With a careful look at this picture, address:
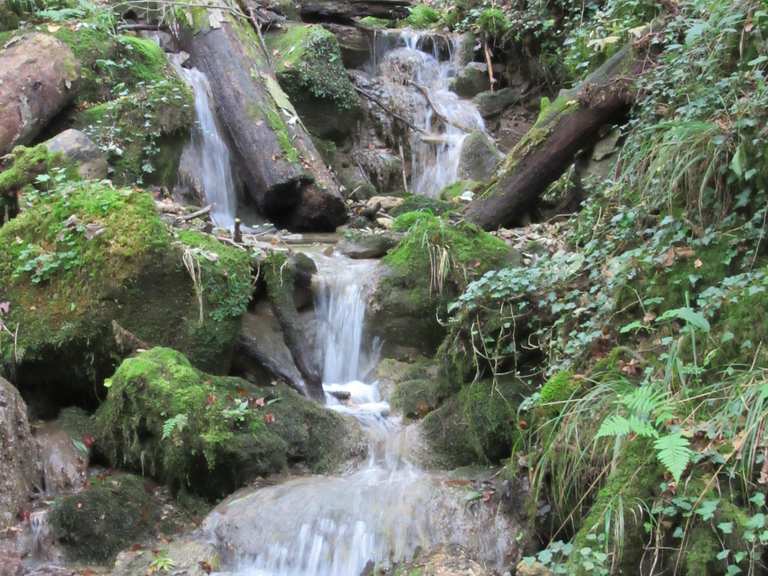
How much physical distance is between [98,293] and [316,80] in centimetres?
651

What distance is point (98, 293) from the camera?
5953 mm

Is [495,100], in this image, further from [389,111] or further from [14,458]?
[14,458]

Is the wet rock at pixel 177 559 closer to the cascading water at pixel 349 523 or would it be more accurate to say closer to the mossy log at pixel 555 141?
the cascading water at pixel 349 523

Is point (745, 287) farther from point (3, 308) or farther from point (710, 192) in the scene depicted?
point (3, 308)

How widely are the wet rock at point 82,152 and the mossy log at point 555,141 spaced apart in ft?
12.3

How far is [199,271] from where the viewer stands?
620 centimetres

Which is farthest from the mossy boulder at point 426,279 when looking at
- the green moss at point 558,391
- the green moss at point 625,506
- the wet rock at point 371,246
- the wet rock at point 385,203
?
the green moss at point 625,506

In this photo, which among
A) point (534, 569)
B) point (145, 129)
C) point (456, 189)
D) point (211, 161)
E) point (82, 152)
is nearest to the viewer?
point (534, 569)

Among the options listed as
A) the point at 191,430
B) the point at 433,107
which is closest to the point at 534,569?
the point at 191,430

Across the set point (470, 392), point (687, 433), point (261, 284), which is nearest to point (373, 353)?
point (261, 284)

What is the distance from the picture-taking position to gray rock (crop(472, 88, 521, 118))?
13.2 m

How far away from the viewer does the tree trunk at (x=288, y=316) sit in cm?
673

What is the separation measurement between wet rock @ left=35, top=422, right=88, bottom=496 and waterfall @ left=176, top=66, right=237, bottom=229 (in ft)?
14.3

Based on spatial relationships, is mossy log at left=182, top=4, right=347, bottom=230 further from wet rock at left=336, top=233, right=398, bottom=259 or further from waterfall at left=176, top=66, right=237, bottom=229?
wet rock at left=336, top=233, right=398, bottom=259
